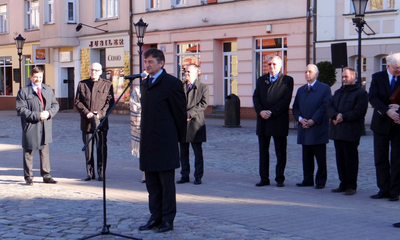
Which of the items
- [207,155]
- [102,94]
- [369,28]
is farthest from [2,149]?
[369,28]

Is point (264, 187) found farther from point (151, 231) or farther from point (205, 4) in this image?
point (205, 4)

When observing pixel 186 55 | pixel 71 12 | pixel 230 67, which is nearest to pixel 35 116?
pixel 230 67

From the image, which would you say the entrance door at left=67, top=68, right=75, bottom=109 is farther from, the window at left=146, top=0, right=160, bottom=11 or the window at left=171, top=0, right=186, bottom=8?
the window at left=171, top=0, right=186, bottom=8

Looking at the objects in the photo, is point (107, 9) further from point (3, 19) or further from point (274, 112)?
point (274, 112)

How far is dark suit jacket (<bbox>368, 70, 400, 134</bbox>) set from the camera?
888 cm

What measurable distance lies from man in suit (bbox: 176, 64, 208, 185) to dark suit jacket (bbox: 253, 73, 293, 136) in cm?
97

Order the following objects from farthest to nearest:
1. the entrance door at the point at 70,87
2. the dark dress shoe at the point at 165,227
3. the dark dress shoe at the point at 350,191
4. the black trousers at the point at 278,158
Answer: the entrance door at the point at 70,87 < the black trousers at the point at 278,158 < the dark dress shoe at the point at 350,191 < the dark dress shoe at the point at 165,227

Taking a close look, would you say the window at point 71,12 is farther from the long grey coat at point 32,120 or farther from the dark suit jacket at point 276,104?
the dark suit jacket at point 276,104

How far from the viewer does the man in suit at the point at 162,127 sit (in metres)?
7.01

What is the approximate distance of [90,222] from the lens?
7.59 metres

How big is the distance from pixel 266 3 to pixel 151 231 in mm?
20461

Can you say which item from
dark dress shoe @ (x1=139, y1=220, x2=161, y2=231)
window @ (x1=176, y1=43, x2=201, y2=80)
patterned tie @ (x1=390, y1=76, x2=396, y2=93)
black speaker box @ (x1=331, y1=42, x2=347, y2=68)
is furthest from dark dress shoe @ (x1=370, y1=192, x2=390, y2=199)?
window @ (x1=176, y1=43, x2=201, y2=80)

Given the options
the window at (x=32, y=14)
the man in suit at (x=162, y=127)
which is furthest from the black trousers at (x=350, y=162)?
the window at (x=32, y=14)

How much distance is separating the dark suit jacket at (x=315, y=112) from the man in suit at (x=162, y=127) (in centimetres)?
341
